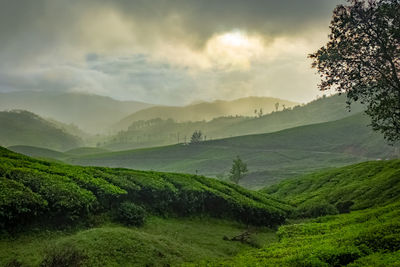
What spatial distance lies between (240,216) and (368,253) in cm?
2124

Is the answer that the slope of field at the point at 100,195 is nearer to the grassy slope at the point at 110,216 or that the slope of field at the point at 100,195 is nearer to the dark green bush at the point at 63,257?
the grassy slope at the point at 110,216

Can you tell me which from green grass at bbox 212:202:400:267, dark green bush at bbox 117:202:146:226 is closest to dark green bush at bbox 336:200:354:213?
green grass at bbox 212:202:400:267

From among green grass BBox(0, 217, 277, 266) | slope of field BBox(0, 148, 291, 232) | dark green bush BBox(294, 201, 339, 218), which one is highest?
slope of field BBox(0, 148, 291, 232)

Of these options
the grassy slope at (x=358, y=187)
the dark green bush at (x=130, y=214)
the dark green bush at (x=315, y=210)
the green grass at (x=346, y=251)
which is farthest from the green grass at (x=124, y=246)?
the grassy slope at (x=358, y=187)

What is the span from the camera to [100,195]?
2780cm

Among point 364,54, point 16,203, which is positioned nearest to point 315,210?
point 364,54

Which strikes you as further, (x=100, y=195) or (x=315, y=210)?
(x=315, y=210)

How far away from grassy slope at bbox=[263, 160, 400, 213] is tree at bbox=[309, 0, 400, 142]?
9.05 m

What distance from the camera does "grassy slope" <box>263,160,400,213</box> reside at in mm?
36156

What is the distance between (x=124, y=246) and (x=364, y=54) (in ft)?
99.0

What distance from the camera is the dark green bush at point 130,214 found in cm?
2773

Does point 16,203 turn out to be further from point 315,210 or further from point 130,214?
point 315,210

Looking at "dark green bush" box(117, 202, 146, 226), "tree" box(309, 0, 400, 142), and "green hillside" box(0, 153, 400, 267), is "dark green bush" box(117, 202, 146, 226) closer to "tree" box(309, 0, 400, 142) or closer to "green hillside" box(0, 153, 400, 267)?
"green hillside" box(0, 153, 400, 267)

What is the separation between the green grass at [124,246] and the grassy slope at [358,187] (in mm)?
16643
